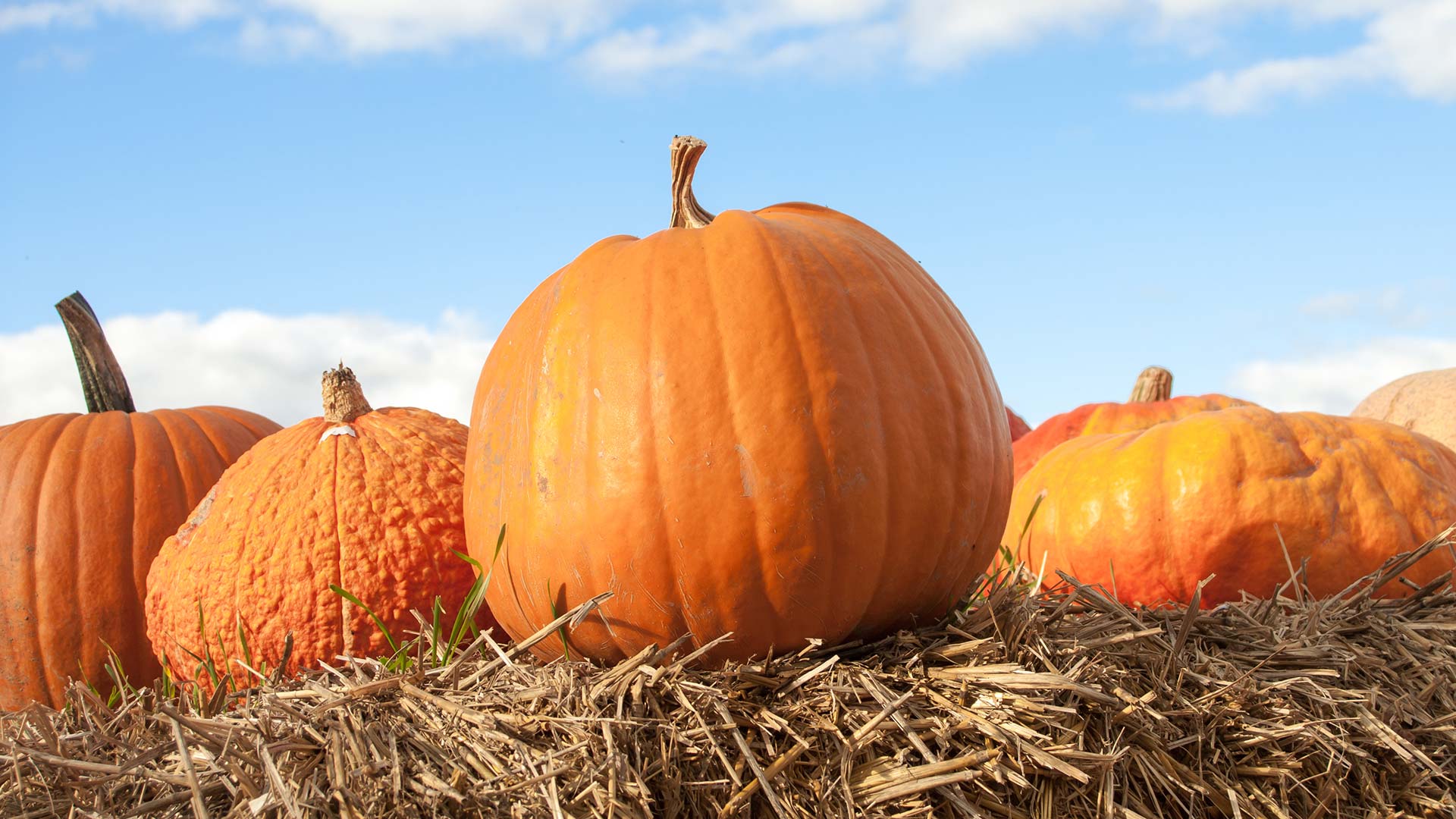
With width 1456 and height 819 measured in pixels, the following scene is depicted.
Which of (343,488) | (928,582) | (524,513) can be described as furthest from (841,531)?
(343,488)

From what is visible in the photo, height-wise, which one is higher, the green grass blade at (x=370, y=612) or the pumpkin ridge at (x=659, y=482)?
the pumpkin ridge at (x=659, y=482)

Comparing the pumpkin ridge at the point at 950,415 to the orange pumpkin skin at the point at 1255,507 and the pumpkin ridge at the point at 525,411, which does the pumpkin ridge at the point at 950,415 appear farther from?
the orange pumpkin skin at the point at 1255,507

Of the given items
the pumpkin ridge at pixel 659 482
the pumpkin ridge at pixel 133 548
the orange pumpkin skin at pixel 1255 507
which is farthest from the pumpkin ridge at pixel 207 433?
the orange pumpkin skin at pixel 1255 507

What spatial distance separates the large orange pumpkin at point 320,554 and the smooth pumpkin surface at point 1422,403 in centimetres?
540

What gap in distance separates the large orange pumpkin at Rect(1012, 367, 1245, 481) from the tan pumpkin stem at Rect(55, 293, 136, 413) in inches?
163

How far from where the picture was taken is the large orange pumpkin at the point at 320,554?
258 centimetres

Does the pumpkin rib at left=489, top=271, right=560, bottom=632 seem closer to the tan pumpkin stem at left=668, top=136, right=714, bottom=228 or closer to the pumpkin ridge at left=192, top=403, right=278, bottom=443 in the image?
the tan pumpkin stem at left=668, top=136, right=714, bottom=228

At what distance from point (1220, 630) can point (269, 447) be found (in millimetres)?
2525

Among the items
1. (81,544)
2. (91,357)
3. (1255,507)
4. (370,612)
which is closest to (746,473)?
(370,612)

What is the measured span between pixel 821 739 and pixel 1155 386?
189 inches

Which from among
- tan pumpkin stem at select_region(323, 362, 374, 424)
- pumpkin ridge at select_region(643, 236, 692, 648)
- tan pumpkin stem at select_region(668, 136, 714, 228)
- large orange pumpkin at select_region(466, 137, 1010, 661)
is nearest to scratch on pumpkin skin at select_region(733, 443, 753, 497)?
large orange pumpkin at select_region(466, 137, 1010, 661)

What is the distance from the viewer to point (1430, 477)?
11.2ft

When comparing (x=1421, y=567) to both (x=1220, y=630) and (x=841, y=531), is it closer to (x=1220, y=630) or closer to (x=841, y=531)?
(x=1220, y=630)

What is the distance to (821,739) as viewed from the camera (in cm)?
185
